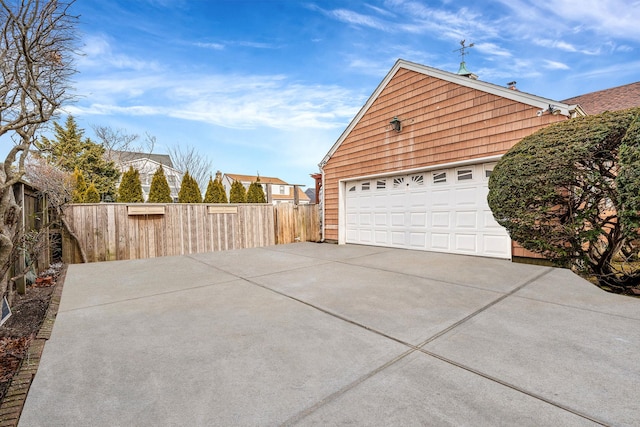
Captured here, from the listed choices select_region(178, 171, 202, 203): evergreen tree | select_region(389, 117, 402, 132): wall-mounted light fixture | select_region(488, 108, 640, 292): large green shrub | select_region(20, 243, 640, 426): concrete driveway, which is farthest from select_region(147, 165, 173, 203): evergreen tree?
select_region(488, 108, 640, 292): large green shrub

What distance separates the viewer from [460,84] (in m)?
6.18

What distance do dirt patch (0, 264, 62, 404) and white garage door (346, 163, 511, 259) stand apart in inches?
260

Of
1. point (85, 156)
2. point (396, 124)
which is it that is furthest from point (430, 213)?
point (85, 156)

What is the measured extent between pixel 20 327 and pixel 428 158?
7.14 m

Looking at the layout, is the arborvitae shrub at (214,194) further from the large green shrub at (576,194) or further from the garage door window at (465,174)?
the large green shrub at (576,194)

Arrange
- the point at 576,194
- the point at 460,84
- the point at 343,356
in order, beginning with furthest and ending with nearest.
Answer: the point at 460,84 → the point at 576,194 → the point at 343,356

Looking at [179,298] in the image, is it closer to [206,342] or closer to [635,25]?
[206,342]

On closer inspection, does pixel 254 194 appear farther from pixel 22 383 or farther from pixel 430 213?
pixel 22 383

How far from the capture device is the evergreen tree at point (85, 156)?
55.9ft

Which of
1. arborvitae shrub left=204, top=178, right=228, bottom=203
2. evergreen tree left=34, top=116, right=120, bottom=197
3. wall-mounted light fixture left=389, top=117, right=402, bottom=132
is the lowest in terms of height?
arborvitae shrub left=204, top=178, right=228, bottom=203

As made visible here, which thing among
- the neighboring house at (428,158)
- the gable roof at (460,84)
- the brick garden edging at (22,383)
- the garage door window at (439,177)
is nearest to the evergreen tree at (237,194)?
the gable roof at (460,84)

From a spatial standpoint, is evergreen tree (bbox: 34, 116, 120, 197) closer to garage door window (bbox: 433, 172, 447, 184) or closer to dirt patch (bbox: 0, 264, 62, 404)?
dirt patch (bbox: 0, 264, 62, 404)

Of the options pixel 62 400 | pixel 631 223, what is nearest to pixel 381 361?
pixel 62 400

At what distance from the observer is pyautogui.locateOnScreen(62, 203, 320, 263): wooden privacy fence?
6.39 metres
